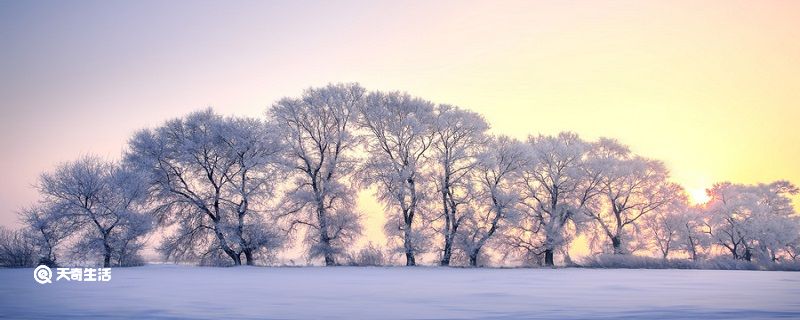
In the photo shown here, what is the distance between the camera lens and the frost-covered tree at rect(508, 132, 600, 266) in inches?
1485

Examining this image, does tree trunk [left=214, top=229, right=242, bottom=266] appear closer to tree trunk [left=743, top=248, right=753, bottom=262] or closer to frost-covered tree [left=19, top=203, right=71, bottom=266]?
frost-covered tree [left=19, top=203, right=71, bottom=266]

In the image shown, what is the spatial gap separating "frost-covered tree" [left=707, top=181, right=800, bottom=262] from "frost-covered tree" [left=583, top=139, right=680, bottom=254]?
14.3ft

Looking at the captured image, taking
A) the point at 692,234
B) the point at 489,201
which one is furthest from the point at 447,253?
the point at 692,234

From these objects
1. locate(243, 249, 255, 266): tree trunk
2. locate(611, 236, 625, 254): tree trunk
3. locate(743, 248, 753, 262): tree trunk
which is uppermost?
locate(611, 236, 625, 254): tree trunk

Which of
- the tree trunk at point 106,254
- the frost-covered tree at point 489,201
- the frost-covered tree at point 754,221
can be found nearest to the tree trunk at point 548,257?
the frost-covered tree at point 489,201

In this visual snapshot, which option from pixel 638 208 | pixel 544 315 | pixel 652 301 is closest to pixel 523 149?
pixel 638 208

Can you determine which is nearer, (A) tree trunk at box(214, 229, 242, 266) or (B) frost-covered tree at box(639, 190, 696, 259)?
(A) tree trunk at box(214, 229, 242, 266)

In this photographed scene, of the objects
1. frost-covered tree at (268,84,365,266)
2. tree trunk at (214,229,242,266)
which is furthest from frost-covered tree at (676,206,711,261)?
tree trunk at (214,229,242,266)

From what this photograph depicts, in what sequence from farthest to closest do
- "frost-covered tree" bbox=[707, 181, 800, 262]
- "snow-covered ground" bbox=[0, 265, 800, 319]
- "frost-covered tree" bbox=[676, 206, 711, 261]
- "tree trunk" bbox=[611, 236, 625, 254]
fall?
1. "frost-covered tree" bbox=[676, 206, 711, 261]
2. "frost-covered tree" bbox=[707, 181, 800, 262]
3. "tree trunk" bbox=[611, 236, 625, 254]
4. "snow-covered ground" bbox=[0, 265, 800, 319]

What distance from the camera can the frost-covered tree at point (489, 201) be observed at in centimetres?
3425

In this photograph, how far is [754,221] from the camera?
42656 mm

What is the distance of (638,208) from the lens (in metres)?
42.1

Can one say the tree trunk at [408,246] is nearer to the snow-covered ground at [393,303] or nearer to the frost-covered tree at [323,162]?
the frost-covered tree at [323,162]

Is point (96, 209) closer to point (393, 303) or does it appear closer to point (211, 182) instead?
point (211, 182)
